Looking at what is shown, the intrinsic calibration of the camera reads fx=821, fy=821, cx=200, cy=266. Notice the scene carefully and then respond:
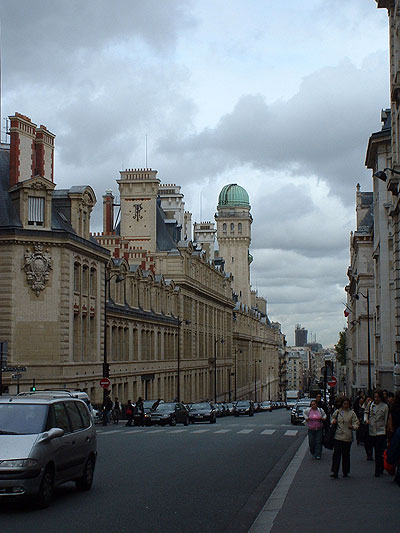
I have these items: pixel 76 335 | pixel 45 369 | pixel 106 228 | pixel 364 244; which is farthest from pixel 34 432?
pixel 106 228

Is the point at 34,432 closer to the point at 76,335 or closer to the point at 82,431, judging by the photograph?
the point at 82,431

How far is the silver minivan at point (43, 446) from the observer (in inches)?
447

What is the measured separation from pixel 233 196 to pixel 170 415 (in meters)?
126

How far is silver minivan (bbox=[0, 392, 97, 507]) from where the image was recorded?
1134cm

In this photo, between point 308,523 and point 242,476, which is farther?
point 242,476

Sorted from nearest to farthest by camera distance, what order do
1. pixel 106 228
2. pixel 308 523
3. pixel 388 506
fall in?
pixel 308 523, pixel 388 506, pixel 106 228

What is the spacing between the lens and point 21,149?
44250 mm

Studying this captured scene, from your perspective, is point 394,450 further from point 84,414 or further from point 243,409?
point 243,409

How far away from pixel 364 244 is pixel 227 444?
43.2 metres

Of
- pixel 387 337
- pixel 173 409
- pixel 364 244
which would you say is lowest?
pixel 173 409

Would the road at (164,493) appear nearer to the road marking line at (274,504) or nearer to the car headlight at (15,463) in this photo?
the road marking line at (274,504)

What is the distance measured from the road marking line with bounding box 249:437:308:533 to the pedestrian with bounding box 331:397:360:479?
39.8 inches

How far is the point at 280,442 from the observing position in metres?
28.8

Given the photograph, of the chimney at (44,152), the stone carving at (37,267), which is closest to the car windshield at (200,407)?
the stone carving at (37,267)
